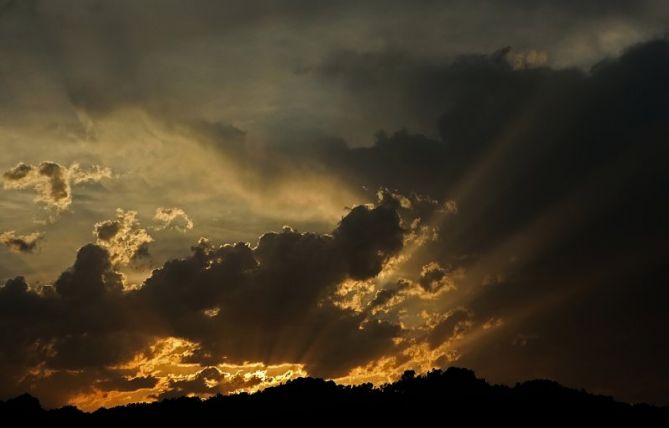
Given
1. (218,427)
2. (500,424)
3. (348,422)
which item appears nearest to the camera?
(500,424)

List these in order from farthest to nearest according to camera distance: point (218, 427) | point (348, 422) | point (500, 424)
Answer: point (218, 427) → point (348, 422) → point (500, 424)

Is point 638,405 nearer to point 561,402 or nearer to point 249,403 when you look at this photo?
point 561,402

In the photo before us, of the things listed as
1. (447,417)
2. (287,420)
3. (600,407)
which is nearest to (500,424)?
(447,417)

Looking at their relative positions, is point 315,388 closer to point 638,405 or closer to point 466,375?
point 466,375

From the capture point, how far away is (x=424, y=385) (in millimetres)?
189125

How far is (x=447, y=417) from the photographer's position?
171875mm

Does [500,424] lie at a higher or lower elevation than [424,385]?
lower

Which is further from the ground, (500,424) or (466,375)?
(466,375)

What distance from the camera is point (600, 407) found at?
175000mm

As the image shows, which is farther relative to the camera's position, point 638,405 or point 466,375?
point 466,375

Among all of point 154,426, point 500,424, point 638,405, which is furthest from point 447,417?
point 154,426

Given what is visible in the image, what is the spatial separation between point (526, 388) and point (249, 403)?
223ft

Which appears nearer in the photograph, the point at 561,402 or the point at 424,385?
the point at 561,402

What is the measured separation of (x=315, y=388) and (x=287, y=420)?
55.2 feet
